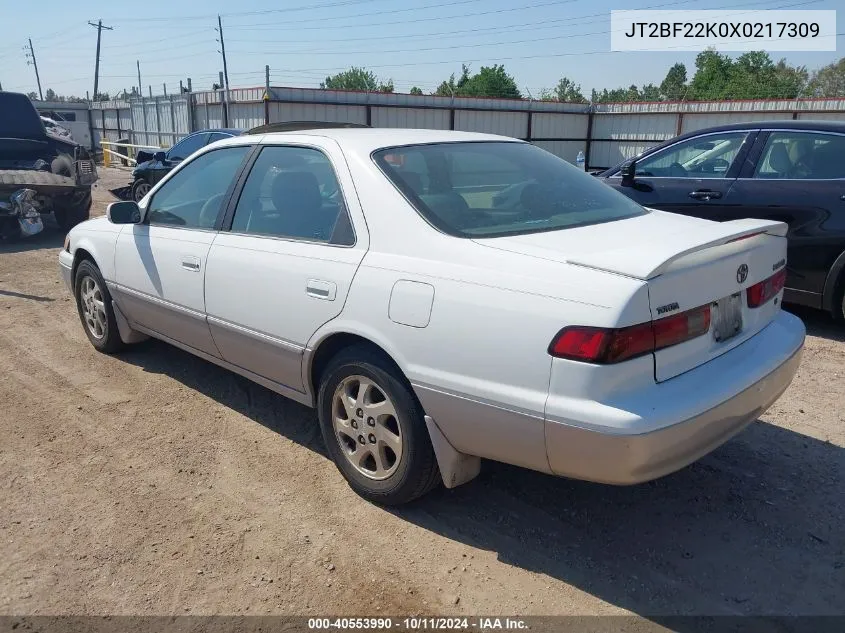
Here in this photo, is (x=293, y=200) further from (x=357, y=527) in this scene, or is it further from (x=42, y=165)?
(x=42, y=165)

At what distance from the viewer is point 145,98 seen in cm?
2859

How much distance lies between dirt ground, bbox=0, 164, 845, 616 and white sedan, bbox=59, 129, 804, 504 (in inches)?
13.8

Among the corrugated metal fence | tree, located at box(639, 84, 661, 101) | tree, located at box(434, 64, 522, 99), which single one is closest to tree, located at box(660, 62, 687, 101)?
tree, located at box(639, 84, 661, 101)

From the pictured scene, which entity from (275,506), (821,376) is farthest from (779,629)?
(821,376)

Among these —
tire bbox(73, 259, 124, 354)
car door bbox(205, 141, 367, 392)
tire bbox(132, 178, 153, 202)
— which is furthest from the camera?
tire bbox(132, 178, 153, 202)

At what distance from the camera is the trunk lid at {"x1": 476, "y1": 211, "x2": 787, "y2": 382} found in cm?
252

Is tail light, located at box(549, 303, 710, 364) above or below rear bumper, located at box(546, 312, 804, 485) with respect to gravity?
above

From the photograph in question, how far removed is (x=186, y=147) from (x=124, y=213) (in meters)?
11.3

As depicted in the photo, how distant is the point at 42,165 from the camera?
1073cm

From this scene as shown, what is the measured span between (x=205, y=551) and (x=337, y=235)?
1.49m

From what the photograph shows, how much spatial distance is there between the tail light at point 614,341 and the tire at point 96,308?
3772 mm

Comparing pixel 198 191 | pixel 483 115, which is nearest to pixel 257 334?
pixel 198 191

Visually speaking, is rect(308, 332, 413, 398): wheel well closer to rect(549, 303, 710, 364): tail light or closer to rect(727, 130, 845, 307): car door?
rect(549, 303, 710, 364): tail light

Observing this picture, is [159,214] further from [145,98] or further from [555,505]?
[145,98]
